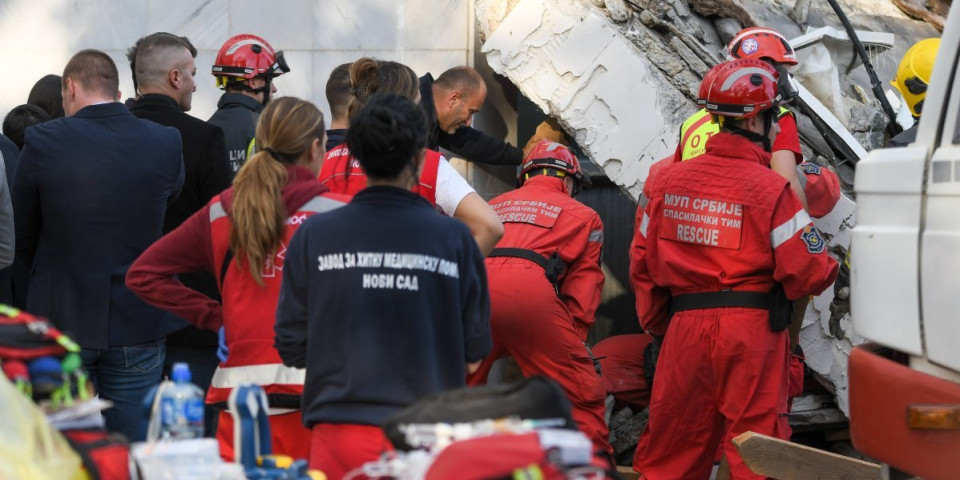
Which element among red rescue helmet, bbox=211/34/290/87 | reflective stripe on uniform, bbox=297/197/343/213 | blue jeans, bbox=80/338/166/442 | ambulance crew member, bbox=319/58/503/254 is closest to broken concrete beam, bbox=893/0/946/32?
red rescue helmet, bbox=211/34/290/87

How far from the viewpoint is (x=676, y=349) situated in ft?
18.4

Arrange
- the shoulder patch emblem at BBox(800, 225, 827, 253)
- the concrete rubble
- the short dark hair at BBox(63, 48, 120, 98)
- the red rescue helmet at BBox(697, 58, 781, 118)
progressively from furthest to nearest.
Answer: the concrete rubble
the red rescue helmet at BBox(697, 58, 781, 118)
the shoulder patch emblem at BBox(800, 225, 827, 253)
the short dark hair at BBox(63, 48, 120, 98)

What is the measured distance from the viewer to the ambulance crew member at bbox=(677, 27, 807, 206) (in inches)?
236

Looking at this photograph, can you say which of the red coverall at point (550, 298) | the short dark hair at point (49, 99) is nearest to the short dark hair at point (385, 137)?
the red coverall at point (550, 298)

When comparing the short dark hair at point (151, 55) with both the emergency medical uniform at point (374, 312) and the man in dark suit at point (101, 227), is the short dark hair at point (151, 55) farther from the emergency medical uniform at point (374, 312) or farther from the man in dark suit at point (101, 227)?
the emergency medical uniform at point (374, 312)

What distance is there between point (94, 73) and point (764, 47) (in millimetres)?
3328

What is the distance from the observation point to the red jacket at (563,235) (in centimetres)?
635

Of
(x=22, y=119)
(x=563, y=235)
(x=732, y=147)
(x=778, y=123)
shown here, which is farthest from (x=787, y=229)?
(x=22, y=119)

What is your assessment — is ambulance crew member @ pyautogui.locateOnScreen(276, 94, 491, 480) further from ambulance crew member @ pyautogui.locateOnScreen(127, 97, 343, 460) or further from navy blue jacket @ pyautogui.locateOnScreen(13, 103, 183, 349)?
navy blue jacket @ pyautogui.locateOnScreen(13, 103, 183, 349)

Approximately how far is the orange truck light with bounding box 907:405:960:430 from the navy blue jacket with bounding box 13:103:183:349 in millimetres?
2962

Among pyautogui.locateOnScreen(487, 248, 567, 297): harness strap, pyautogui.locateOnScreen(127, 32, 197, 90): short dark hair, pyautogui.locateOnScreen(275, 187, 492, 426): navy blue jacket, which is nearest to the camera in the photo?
pyautogui.locateOnScreen(275, 187, 492, 426): navy blue jacket

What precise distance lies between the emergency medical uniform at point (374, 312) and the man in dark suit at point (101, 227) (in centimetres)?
169

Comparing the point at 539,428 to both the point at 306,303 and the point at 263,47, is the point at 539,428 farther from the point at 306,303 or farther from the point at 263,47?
the point at 263,47

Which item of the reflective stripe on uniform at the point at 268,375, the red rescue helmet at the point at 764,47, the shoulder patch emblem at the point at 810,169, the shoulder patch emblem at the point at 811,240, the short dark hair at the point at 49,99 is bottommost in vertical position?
the reflective stripe on uniform at the point at 268,375
